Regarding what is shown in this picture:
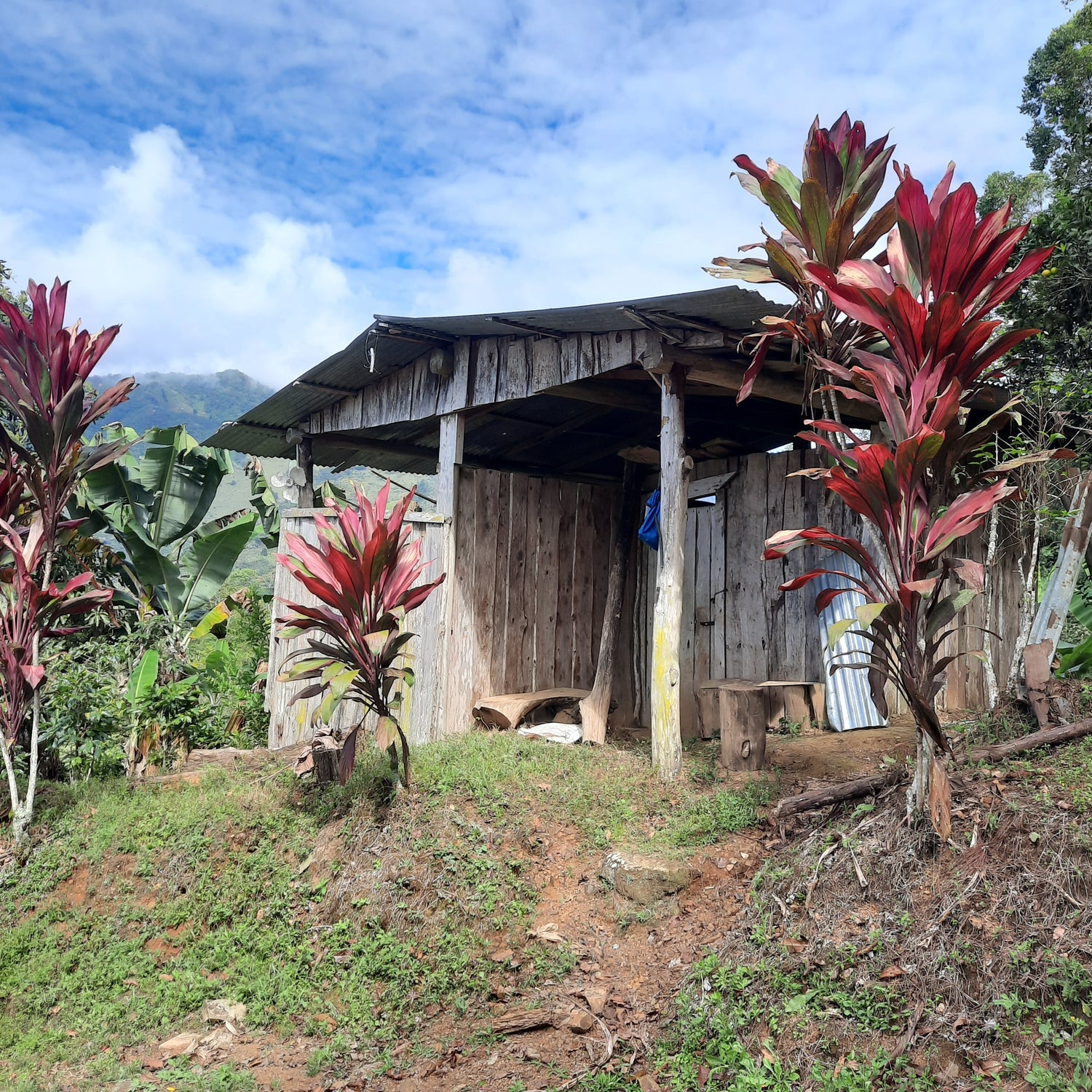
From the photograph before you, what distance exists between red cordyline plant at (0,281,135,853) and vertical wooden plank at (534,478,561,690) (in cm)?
382

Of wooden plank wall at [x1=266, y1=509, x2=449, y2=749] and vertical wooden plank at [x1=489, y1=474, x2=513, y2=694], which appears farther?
vertical wooden plank at [x1=489, y1=474, x2=513, y2=694]

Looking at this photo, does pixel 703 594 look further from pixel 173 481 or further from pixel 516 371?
pixel 173 481

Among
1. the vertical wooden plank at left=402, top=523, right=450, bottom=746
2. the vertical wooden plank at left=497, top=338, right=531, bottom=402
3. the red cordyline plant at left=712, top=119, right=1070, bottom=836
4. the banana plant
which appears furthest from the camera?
the banana plant

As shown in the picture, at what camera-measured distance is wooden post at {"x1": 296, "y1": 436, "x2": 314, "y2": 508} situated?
30.3 ft

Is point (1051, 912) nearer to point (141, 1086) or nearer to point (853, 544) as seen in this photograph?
point (853, 544)

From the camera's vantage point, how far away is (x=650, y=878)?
4293 mm

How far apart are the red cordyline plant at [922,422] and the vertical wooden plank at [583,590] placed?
4.75m

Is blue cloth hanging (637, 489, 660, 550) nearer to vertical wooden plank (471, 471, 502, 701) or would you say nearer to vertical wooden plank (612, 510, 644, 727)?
vertical wooden plank (612, 510, 644, 727)

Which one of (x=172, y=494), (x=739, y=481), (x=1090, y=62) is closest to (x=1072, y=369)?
(x=739, y=481)

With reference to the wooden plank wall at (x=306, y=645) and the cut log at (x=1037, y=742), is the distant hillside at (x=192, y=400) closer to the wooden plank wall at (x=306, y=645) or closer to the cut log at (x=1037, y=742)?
the wooden plank wall at (x=306, y=645)

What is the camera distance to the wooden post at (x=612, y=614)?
7.16 meters

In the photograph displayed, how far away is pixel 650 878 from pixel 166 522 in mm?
6692

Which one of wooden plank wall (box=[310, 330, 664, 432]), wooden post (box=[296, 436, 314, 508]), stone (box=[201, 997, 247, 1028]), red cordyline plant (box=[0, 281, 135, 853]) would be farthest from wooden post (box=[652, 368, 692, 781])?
wooden post (box=[296, 436, 314, 508])

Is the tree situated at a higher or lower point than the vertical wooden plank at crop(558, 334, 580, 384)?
higher
